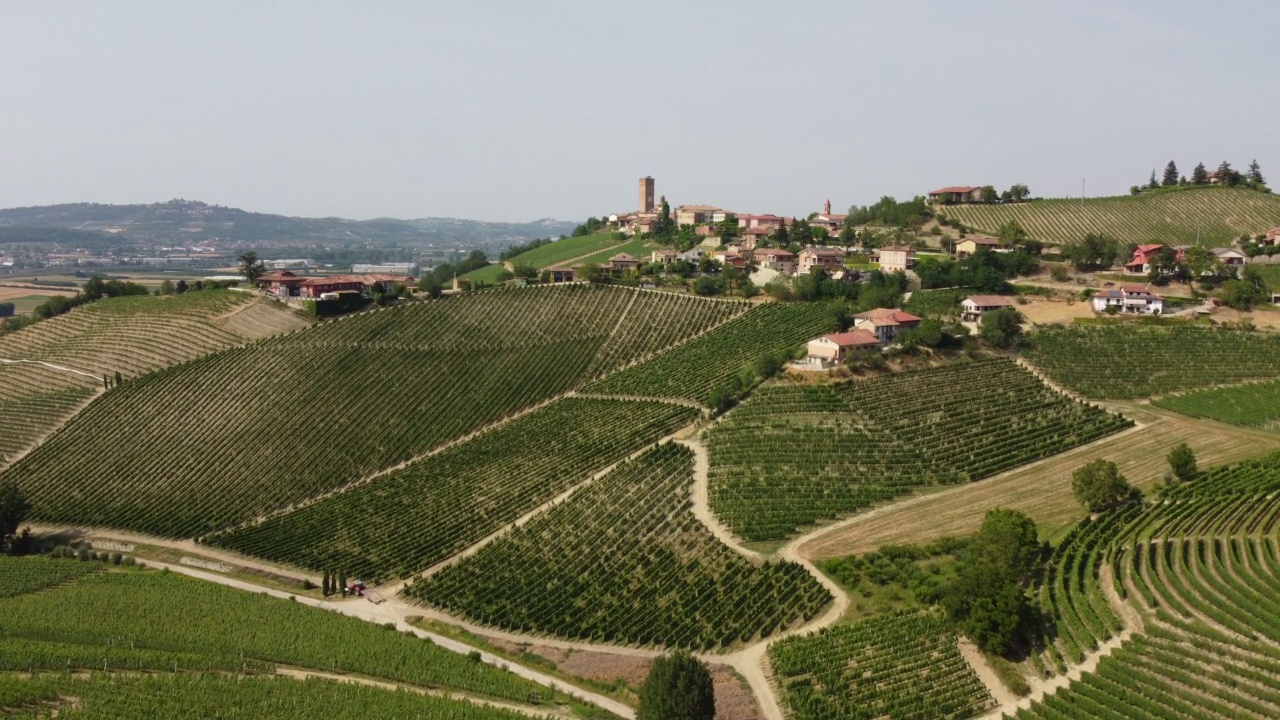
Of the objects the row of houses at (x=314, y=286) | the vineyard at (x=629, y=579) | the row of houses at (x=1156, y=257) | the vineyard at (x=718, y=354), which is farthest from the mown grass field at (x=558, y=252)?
the vineyard at (x=629, y=579)

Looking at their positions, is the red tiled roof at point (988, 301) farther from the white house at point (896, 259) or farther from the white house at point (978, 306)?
the white house at point (896, 259)

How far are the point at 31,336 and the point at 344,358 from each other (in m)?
32.7

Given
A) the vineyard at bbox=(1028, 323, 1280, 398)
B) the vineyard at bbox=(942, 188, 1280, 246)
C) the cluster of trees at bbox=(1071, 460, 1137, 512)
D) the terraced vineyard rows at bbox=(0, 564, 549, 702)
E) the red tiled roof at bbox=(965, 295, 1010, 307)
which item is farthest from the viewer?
the vineyard at bbox=(942, 188, 1280, 246)

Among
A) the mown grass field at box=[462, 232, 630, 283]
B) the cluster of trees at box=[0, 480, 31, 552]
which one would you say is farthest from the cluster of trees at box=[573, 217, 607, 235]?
the cluster of trees at box=[0, 480, 31, 552]

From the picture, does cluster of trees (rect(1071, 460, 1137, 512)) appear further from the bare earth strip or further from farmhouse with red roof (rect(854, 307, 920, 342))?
farmhouse with red roof (rect(854, 307, 920, 342))

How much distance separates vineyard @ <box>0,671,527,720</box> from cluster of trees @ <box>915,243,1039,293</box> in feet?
185

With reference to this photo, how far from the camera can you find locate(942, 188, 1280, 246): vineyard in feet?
308

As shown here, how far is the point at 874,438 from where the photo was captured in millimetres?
48781

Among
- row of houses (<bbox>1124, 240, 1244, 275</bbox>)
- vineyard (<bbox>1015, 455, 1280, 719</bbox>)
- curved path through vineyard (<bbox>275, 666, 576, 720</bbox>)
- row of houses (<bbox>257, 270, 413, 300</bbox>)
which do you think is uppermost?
row of houses (<bbox>1124, 240, 1244, 275</bbox>)

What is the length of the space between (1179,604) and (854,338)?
2912cm

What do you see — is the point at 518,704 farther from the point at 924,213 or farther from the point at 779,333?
the point at 924,213

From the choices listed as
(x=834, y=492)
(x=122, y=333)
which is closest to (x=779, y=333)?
(x=834, y=492)

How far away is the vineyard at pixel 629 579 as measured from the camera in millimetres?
35719

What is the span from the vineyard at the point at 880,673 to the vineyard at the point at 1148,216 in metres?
71.3
